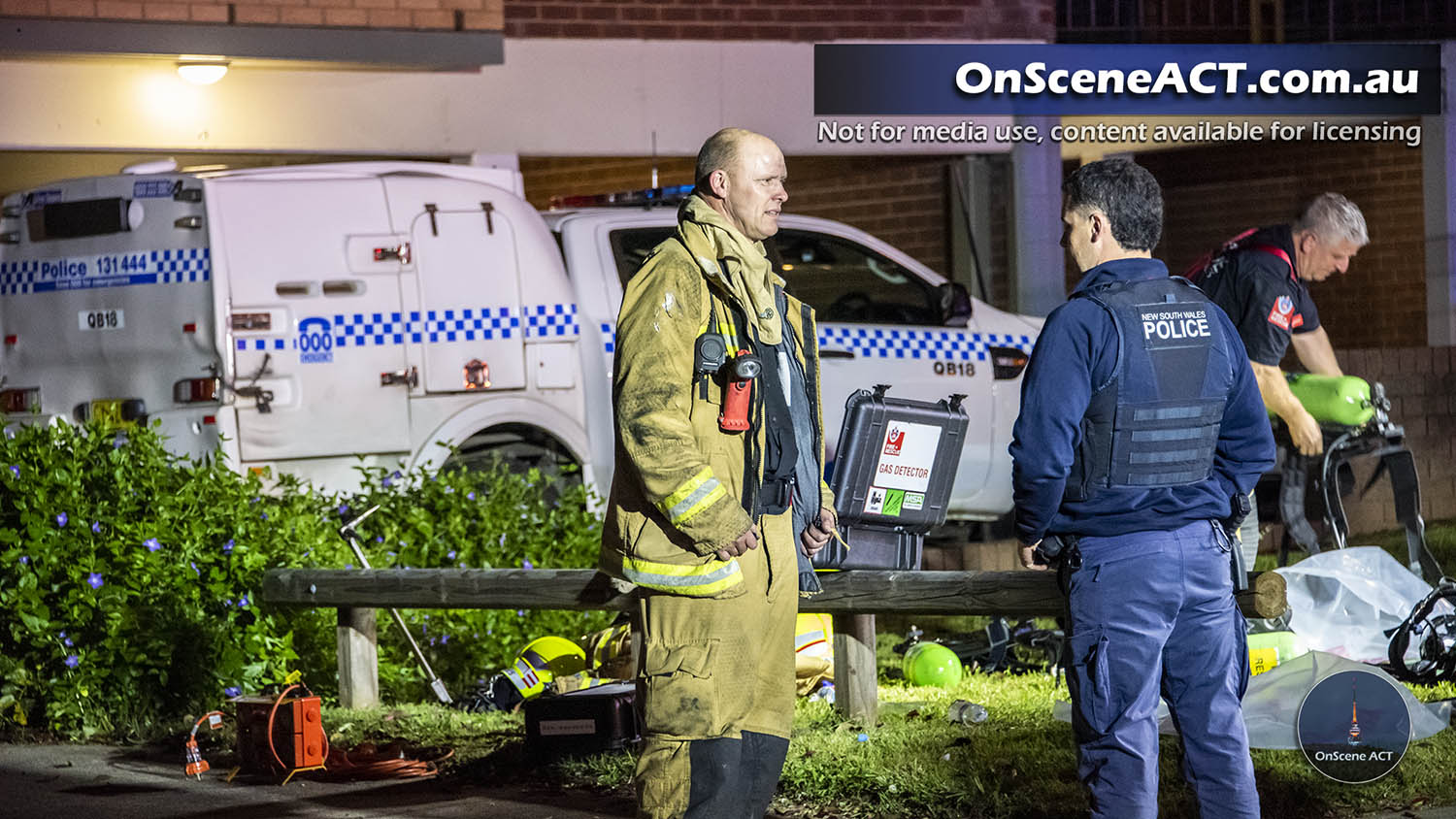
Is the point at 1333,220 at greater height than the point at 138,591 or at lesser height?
greater

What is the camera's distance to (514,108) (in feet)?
45.0

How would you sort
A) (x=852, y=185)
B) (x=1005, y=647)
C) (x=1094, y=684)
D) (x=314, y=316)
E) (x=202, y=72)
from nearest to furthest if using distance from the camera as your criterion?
(x=1094, y=684) < (x=1005, y=647) < (x=314, y=316) < (x=202, y=72) < (x=852, y=185)

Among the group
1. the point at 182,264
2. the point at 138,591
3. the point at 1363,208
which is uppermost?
the point at 1363,208

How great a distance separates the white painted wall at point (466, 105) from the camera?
12.7 meters

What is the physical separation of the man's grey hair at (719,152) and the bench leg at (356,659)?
3.64 meters

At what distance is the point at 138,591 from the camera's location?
7523mm

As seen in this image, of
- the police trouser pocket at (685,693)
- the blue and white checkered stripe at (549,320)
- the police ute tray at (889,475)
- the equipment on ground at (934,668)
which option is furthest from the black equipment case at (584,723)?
the blue and white checkered stripe at (549,320)

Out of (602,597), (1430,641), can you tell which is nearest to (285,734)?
(602,597)

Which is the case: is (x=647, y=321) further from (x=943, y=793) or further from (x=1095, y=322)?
(x=943, y=793)

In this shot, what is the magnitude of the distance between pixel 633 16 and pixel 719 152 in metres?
10.1

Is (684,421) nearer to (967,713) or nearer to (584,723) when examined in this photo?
(584,723)

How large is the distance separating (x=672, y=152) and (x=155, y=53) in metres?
3.75

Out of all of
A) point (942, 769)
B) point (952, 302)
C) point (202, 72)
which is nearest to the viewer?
point (942, 769)

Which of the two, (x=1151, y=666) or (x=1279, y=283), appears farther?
(x=1279, y=283)
